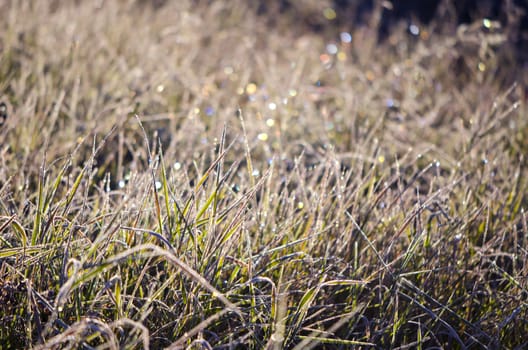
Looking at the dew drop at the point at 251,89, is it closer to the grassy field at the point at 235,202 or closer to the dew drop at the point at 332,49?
the grassy field at the point at 235,202

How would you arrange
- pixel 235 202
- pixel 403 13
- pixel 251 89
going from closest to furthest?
pixel 235 202, pixel 251 89, pixel 403 13

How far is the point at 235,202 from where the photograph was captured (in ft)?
3.85

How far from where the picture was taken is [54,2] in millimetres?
3672

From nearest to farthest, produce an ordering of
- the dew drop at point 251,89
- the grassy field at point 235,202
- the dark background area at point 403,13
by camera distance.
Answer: the grassy field at point 235,202, the dew drop at point 251,89, the dark background area at point 403,13

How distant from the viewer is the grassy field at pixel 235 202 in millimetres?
1116

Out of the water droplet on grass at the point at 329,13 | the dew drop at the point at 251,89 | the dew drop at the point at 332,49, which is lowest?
the dew drop at the point at 251,89

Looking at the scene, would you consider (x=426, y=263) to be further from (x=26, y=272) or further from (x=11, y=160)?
(x=11, y=160)

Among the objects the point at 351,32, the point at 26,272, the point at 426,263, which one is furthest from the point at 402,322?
the point at 351,32

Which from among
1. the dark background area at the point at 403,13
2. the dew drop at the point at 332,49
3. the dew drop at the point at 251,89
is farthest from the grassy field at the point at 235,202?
the dark background area at the point at 403,13

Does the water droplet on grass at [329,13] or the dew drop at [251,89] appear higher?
the water droplet on grass at [329,13]

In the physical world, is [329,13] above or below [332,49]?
above

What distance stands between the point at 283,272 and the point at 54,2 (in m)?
3.07

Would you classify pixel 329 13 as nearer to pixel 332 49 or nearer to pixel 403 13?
pixel 332 49

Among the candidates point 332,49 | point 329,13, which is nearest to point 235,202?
point 332,49
